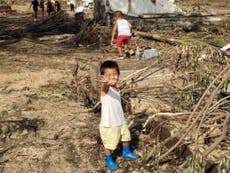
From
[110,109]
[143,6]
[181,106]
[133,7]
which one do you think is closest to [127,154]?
[110,109]

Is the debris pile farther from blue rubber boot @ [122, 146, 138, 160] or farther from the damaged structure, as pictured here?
the damaged structure

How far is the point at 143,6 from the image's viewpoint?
59.0ft

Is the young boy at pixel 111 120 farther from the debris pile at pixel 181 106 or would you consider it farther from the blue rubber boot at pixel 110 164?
the debris pile at pixel 181 106

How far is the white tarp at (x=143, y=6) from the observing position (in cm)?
1714

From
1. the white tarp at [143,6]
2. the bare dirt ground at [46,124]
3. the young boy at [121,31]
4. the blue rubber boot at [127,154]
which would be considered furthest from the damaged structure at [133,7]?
the blue rubber boot at [127,154]

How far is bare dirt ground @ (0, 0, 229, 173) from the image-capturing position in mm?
5047

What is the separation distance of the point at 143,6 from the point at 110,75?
45.6ft

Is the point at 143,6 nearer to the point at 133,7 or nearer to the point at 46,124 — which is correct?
the point at 133,7

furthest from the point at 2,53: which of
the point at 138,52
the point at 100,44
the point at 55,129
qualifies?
the point at 55,129

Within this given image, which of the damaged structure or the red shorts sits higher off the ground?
the damaged structure

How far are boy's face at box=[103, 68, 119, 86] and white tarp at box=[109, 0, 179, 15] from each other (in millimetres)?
12792

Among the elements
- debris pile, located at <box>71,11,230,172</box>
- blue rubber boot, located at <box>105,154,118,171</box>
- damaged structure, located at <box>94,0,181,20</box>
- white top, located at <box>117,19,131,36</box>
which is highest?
damaged structure, located at <box>94,0,181,20</box>

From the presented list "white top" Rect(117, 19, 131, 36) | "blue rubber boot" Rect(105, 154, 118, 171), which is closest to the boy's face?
"blue rubber boot" Rect(105, 154, 118, 171)

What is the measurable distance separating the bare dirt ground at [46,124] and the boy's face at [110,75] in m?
1.01
